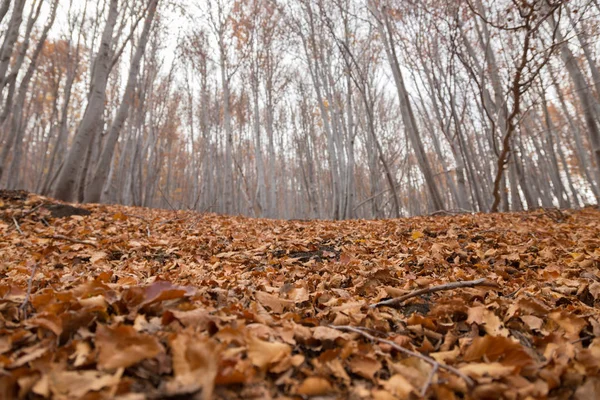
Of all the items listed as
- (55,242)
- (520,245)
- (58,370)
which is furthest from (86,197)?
(520,245)

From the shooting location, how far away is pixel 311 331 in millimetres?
981

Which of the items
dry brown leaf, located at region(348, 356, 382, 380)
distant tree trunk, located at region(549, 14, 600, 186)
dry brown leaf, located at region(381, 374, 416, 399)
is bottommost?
dry brown leaf, located at region(381, 374, 416, 399)

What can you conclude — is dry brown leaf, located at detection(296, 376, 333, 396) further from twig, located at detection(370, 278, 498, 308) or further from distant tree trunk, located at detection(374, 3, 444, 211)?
distant tree trunk, located at detection(374, 3, 444, 211)

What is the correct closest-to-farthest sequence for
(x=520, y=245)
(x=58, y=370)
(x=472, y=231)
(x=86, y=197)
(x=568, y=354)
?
1. (x=58, y=370)
2. (x=568, y=354)
3. (x=520, y=245)
4. (x=472, y=231)
5. (x=86, y=197)

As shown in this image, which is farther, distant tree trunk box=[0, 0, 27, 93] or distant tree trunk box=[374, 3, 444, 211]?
distant tree trunk box=[374, 3, 444, 211]

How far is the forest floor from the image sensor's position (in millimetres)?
701

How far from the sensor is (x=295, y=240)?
293 cm

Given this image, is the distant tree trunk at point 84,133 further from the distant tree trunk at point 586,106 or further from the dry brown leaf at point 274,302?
the distant tree trunk at point 586,106

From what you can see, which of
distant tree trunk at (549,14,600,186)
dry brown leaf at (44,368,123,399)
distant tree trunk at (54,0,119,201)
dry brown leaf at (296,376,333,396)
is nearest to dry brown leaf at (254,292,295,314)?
dry brown leaf at (296,376,333,396)

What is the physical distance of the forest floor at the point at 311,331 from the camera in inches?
27.6

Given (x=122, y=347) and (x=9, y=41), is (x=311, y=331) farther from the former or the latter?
(x=9, y=41)

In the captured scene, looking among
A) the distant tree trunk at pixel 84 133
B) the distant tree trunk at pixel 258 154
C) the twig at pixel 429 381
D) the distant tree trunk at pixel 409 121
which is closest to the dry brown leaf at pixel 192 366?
the twig at pixel 429 381

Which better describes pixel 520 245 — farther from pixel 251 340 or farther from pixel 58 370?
pixel 58 370

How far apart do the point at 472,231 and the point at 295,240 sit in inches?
65.1
